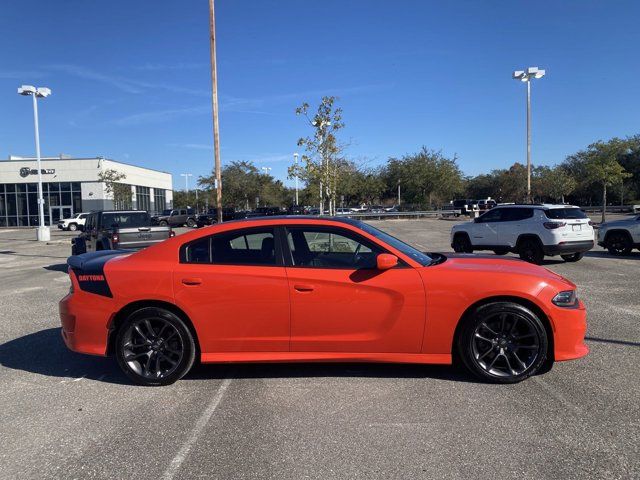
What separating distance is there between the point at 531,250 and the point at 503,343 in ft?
32.5

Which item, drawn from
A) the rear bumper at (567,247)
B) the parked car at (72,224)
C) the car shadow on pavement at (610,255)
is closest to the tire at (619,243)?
the car shadow on pavement at (610,255)

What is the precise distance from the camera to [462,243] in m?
15.6

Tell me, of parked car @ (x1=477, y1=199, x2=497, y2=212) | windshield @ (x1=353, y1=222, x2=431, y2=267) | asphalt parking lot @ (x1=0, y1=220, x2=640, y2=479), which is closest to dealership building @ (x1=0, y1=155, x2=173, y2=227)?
parked car @ (x1=477, y1=199, x2=497, y2=212)

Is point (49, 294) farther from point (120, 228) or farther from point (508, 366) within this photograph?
point (508, 366)

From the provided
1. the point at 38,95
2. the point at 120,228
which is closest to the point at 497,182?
the point at 38,95

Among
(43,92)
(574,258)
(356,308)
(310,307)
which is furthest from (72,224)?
(356,308)

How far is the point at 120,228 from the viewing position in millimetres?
13570

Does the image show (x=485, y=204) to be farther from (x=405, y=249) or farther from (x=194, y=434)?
(x=194, y=434)

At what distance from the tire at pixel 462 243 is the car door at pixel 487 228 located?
0.24 m

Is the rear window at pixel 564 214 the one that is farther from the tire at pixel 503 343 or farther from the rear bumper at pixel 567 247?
the tire at pixel 503 343

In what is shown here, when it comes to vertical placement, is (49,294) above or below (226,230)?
below

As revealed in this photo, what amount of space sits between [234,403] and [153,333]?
108cm

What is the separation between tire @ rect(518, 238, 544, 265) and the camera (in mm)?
13358

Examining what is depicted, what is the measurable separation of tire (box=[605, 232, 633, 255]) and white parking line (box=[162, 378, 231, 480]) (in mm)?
13902
